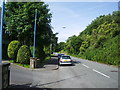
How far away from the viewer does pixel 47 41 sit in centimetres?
2480

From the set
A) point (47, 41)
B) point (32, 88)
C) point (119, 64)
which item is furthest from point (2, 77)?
point (119, 64)

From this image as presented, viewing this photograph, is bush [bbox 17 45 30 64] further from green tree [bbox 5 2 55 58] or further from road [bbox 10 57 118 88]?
road [bbox 10 57 118 88]

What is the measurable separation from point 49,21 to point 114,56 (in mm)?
11450

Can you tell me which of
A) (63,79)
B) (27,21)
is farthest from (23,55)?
(63,79)

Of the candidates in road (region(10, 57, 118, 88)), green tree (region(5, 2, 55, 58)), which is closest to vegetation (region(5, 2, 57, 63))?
green tree (region(5, 2, 55, 58))

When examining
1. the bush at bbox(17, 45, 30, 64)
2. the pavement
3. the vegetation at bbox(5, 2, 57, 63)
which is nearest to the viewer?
the pavement

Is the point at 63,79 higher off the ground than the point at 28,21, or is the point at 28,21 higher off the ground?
the point at 28,21

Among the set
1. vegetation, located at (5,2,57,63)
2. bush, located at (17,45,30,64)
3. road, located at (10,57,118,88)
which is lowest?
road, located at (10,57,118,88)

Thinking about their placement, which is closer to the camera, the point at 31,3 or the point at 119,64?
the point at 31,3

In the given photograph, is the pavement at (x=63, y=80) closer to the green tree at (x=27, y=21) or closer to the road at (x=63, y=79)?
the road at (x=63, y=79)

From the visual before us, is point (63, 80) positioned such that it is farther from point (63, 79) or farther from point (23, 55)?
point (23, 55)

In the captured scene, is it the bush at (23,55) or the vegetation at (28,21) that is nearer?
the bush at (23,55)

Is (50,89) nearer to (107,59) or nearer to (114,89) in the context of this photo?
(114,89)

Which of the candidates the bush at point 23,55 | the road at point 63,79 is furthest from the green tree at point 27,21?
the road at point 63,79
